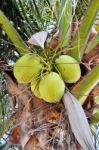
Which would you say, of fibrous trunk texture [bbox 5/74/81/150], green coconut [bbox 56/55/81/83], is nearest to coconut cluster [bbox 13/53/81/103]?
green coconut [bbox 56/55/81/83]

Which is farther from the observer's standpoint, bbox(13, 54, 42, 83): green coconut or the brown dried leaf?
bbox(13, 54, 42, 83): green coconut

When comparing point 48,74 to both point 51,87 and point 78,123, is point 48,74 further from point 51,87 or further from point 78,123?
point 78,123

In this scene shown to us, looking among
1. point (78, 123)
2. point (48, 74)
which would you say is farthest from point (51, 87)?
point (78, 123)

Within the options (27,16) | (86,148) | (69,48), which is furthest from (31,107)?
(27,16)

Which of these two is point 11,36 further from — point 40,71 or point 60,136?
point 60,136

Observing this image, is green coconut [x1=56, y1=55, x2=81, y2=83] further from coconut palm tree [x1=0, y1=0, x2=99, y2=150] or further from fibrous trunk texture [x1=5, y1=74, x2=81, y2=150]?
fibrous trunk texture [x1=5, y1=74, x2=81, y2=150]
